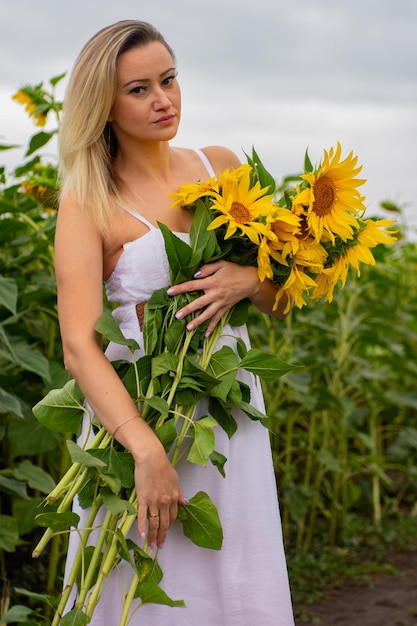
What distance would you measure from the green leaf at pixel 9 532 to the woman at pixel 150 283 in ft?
2.23

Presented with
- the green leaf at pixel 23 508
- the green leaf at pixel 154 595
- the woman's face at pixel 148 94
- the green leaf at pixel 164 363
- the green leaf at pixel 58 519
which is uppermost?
the woman's face at pixel 148 94

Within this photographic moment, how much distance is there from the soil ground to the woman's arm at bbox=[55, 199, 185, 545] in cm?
175

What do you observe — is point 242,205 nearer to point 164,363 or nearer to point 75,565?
point 164,363

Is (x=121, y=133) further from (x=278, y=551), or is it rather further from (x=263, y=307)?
(x=278, y=551)

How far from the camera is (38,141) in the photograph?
278 centimetres

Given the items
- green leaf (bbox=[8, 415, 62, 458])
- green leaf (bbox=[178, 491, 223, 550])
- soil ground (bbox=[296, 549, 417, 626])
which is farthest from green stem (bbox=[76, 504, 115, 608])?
soil ground (bbox=[296, 549, 417, 626])

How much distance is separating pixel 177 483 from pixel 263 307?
0.41 meters

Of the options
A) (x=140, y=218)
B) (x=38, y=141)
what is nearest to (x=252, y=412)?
(x=140, y=218)

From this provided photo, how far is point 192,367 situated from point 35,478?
3.23 ft

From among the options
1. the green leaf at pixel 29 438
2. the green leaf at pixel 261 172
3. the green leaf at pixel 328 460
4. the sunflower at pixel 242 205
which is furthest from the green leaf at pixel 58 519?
the green leaf at pixel 328 460

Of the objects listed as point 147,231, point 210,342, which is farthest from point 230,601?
point 147,231

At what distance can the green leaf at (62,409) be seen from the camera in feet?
5.91

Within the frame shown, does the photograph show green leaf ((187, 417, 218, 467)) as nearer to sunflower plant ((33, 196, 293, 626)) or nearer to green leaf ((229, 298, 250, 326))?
sunflower plant ((33, 196, 293, 626))

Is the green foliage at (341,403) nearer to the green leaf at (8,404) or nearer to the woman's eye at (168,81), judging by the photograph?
the green leaf at (8,404)
